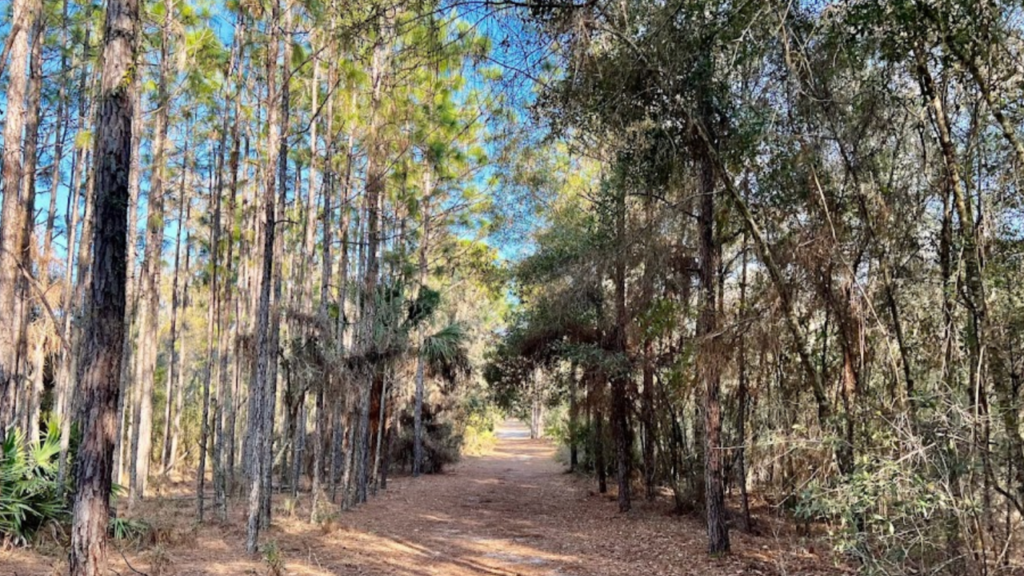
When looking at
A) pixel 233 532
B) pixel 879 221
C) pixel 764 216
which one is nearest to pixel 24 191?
pixel 233 532

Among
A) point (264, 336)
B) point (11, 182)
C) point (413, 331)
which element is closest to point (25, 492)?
point (264, 336)

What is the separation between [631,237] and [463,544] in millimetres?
5371

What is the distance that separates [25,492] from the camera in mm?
8273

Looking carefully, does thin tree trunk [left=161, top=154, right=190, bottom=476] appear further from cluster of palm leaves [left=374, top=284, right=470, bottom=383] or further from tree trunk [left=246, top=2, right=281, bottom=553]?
tree trunk [left=246, top=2, right=281, bottom=553]

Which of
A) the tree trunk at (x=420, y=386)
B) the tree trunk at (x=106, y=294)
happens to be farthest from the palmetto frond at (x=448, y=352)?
the tree trunk at (x=106, y=294)

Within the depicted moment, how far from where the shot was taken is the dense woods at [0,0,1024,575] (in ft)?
16.0

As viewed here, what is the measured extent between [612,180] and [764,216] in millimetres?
3620

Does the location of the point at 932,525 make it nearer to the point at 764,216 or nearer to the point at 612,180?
the point at 764,216

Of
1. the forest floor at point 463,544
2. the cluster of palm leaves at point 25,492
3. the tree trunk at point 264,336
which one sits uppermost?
the tree trunk at point 264,336

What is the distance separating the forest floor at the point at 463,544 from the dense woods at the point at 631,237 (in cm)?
56

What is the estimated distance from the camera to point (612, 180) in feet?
35.2

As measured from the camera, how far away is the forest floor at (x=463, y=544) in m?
7.61

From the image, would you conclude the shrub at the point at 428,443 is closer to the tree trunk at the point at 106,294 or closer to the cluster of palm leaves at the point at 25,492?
the cluster of palm leaves at the point at 25,492

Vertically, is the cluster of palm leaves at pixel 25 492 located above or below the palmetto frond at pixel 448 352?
below
